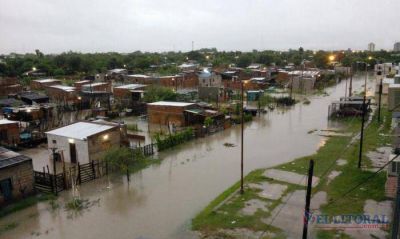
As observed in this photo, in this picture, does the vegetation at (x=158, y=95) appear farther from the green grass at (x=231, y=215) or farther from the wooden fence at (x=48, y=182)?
the green grass at (x=231, y=215)

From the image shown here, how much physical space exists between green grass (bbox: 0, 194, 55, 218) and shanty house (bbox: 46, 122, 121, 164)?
399 cm

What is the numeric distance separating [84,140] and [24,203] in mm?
5020

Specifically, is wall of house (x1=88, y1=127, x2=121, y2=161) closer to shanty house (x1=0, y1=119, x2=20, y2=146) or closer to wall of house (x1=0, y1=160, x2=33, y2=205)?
wall of house (x1=0, y1=160, x2=33, y2=205)

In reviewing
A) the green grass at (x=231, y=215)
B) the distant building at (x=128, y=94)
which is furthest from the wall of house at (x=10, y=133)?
the green grass at (x=231, y=215)

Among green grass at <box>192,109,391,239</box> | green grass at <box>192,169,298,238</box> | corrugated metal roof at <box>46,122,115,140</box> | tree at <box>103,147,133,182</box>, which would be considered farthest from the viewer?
corrugated metal roof at <box>46,122,115,140</box>

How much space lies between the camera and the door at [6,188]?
14469 mm

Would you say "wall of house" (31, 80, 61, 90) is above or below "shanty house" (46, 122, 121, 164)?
above

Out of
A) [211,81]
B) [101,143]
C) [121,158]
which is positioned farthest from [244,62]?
[121,158]

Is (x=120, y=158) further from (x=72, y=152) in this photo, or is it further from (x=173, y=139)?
(x=173, y=139)

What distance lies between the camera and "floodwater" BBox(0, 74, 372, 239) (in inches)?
503

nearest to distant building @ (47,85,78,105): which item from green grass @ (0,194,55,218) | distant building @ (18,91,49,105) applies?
distant building @ (18,91,49,105)

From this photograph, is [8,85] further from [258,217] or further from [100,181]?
[258,217]

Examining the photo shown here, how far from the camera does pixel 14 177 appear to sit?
14.9 metres

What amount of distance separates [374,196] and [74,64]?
7646cm
